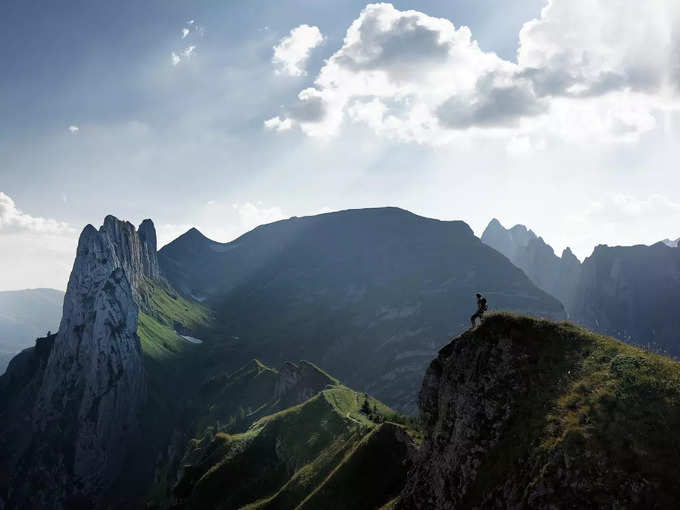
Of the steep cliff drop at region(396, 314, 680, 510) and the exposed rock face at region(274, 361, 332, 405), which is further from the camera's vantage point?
the exposed rock face at region(274, 361, 332, 405)

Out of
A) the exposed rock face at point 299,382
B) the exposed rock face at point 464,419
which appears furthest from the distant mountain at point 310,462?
the exposed rock face at point 464,419

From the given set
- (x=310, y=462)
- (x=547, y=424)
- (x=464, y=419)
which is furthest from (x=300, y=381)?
(x=547, y=424)

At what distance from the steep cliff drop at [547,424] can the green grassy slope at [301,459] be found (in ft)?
76.7

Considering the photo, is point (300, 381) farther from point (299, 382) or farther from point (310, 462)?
point (310, 462)

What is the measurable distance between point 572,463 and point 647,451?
Result: 3.36 meters

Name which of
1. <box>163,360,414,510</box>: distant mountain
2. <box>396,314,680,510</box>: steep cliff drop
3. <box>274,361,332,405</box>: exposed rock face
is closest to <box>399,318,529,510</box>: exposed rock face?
<box>396,314,680,510</box>: steep cliff drop

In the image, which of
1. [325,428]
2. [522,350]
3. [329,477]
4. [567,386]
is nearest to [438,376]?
[522,350]

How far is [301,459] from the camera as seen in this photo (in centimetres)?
8300

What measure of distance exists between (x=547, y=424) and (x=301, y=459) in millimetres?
63066

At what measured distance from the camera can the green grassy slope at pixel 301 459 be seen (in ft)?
201

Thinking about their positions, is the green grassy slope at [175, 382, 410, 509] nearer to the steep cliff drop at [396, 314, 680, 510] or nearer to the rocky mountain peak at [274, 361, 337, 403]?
the steep cliff drop at [396, 314, 680, 510]

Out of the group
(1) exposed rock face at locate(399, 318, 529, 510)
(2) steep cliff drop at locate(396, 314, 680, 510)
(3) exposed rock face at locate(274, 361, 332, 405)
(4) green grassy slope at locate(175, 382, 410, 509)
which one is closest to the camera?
(2) steep cliff drop at locate(396, 314, 680, 510)

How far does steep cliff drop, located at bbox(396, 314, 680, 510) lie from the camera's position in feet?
76.7

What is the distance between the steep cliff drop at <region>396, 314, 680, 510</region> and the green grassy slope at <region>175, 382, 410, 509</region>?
23.4m
